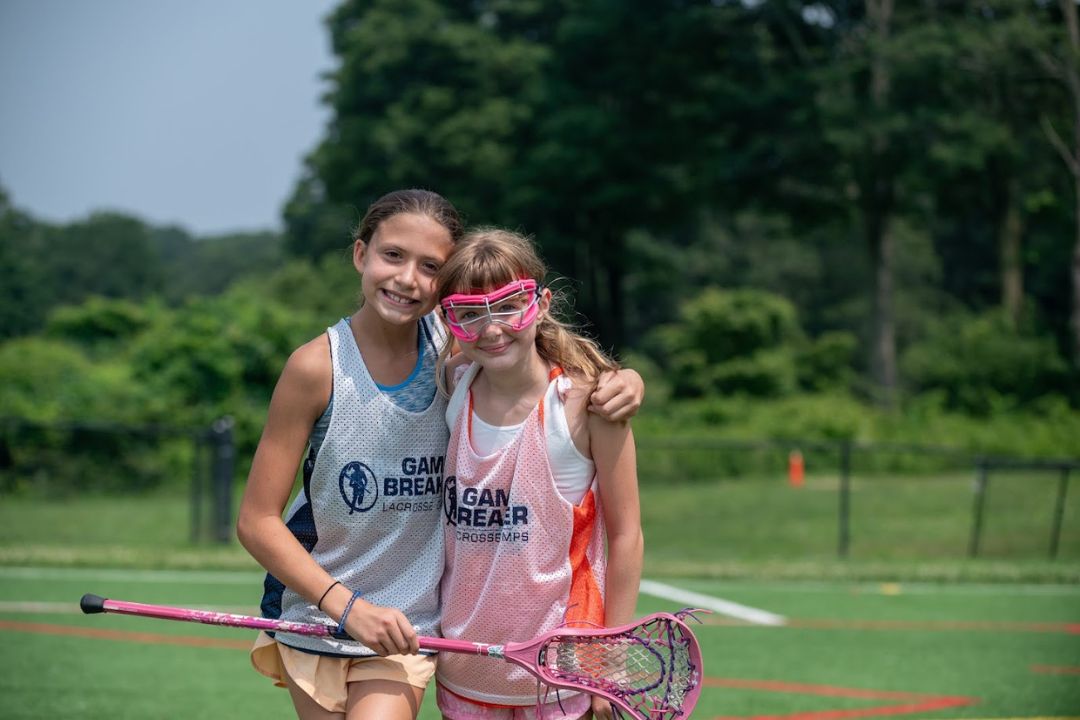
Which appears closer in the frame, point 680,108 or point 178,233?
point 680,108

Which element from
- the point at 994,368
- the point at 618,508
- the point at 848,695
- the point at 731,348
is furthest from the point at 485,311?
the point at 731,348

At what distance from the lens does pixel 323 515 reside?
139 inches

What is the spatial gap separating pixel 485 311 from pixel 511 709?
1050mm

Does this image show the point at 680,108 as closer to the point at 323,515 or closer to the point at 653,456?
the point at 653,456

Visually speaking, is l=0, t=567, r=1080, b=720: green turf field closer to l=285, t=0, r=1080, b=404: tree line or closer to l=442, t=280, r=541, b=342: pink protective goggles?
l=442, t=280, r=541, b=342: pink protective goggles

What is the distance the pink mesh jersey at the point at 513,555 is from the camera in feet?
11.1

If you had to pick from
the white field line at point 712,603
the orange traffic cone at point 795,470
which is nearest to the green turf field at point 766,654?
the white field line at point 712,603

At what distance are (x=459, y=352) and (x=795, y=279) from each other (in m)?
50.7

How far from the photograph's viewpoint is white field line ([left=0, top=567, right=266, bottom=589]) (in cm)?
1223

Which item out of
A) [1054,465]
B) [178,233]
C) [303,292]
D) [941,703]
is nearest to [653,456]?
[1054,465]

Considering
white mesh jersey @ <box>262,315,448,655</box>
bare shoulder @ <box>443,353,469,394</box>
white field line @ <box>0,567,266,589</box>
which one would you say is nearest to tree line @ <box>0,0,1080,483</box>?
white field line @ <box>0,567,266,589</box>

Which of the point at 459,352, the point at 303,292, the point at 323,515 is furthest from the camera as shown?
the point at 303,292

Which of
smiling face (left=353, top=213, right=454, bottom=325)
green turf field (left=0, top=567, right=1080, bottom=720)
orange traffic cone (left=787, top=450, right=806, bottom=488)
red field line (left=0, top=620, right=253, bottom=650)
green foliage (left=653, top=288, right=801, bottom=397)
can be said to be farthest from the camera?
green foliage (left=653, top=288, right=801, bottom=397)

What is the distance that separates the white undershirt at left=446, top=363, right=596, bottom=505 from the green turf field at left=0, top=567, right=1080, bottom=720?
378 cm
